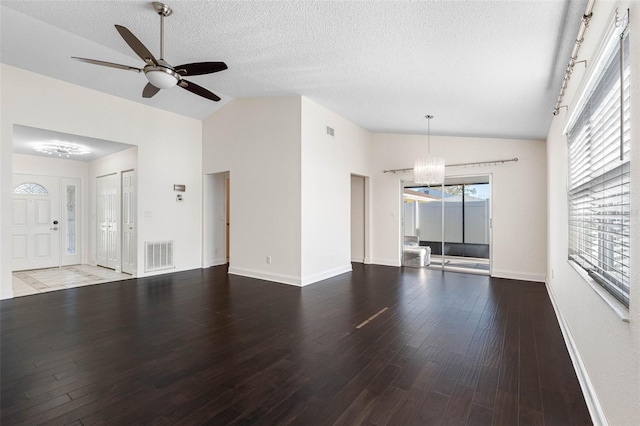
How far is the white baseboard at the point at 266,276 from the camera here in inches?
206

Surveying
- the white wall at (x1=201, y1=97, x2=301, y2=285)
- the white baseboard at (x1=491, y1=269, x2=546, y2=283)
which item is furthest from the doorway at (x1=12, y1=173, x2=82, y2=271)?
the white baseboard at (x1=491, y1=269, x2=546, y2=283)

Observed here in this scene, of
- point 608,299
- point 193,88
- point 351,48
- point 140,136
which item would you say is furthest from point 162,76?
point 608,299

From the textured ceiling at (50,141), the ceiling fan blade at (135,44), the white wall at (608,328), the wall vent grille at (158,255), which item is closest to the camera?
the white wall at (608,328)

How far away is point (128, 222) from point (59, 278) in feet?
4.99

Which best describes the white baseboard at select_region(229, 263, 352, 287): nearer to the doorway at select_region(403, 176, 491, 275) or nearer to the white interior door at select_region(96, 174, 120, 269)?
the doorway at select_region(403, 176, 491, 275)

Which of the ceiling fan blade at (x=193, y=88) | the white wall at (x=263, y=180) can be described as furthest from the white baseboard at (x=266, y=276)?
the ceiling fan blade at (x=193, y=88)

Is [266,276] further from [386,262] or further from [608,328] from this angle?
[608,328]

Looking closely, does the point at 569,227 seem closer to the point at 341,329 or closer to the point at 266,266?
the point at 341,329

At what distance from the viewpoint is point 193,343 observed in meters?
2.89

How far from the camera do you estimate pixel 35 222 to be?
263 inches

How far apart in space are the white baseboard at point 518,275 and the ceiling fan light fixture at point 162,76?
6155 millimetres

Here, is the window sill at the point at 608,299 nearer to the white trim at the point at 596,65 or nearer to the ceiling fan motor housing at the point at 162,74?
the white trim at the point at 596,65

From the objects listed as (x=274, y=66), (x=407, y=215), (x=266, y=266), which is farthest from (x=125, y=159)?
(x=407, y=215)

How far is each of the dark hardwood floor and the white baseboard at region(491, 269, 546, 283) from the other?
1193 mm
